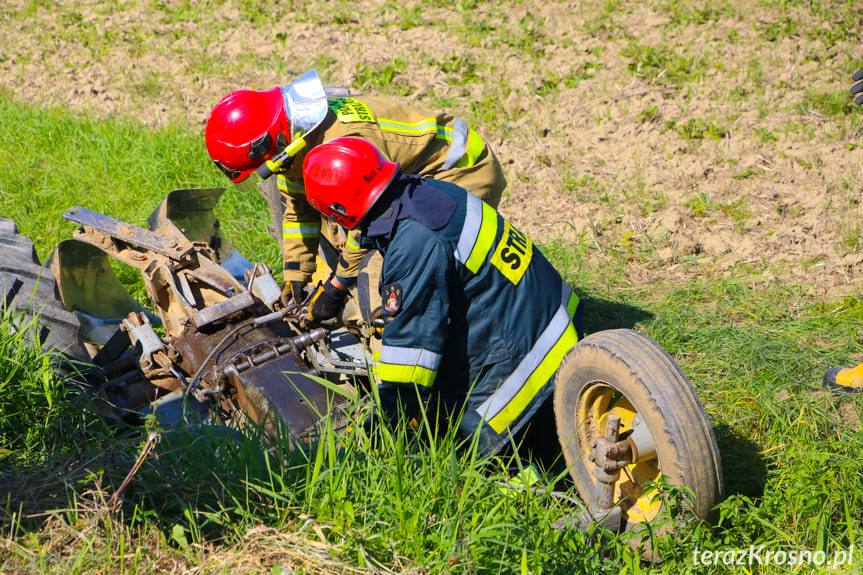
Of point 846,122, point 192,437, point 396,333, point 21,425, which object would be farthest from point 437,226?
point 846,122

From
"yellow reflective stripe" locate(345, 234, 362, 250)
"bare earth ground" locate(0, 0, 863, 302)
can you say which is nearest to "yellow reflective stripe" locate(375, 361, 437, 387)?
"yellow reflective stripe" locate(345, 234, 362, 250)

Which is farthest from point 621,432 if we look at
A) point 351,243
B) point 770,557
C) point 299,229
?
point 299,229

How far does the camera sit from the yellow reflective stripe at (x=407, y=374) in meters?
2.94

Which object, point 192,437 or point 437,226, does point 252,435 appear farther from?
point 437,226

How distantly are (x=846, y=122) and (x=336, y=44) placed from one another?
5771mm

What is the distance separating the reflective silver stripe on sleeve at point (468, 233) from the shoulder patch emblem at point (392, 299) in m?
0.30

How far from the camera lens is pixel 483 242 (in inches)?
120

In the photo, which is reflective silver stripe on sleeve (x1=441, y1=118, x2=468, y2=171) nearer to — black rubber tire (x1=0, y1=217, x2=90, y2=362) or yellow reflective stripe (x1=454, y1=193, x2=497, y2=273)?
yellow reflective stripe (x1=454, y1=193, x2=497, y2=273)

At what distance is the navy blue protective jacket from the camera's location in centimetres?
294

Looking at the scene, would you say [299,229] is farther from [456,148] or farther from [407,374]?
[407,374]

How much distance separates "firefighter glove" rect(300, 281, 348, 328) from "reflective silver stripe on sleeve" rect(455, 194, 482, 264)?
4.17 feet

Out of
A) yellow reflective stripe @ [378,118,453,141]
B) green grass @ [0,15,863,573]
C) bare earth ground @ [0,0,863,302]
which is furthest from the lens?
bare earth ground @ [0,0,863,302]

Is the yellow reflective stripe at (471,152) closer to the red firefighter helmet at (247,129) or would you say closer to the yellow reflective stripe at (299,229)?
the yellow reflective stripe at (299,229)

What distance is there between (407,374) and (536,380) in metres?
0.64
